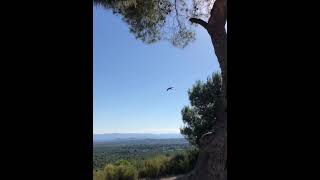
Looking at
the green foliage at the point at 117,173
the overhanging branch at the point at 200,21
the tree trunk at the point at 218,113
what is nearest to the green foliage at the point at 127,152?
the green foliage at the point at 117,173

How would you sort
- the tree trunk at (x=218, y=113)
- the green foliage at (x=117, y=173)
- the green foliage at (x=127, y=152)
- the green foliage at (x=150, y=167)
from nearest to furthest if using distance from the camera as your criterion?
1. the tree trunk at (x=218, y=113)
2. the green foliage at (x=117, y=173)
3. the green foliage at (x=150, y=167)
4. the green foliage at (x=127, y=152)

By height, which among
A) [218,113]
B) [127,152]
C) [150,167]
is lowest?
[127,152]

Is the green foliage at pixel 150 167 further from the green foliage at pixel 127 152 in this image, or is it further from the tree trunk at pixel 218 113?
the tree trunk at pixel 218 113

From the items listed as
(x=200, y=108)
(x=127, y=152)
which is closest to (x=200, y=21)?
(x=200, y=108)

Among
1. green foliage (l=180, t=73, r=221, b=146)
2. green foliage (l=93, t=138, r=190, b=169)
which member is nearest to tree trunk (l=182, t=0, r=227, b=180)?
green foliage (l=93, t=138, r=190, b=169)

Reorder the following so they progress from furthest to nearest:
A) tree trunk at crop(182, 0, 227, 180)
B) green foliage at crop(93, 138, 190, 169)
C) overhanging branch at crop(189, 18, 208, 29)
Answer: green foliage at crop(93, 138, 190, 169) < overhanging branch at crop(189, 18, 208, 29) < tree trunk at crop(182, 0, 227, 180)

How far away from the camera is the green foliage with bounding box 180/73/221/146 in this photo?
1750cm

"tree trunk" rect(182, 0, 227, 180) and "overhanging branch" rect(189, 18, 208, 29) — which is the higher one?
"overhanging branch" rect(189, 18, 208, 29)

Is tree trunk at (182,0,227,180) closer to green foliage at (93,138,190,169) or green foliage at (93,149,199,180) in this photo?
green foliage at (93,138,190,169)

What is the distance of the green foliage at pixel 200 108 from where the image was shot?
17.5 metres

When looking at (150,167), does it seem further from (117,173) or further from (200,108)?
(200,108)

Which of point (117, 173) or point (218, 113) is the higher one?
point (218, 113)

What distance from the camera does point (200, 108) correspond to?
18016 millimetres
